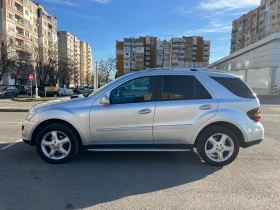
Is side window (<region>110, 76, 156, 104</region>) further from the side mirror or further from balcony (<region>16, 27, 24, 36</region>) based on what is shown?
balcony (<region>16, 27, 24, 36</region>)

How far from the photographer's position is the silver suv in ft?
14.2

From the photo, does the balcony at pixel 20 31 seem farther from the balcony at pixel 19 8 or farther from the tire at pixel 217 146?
the tire at pixel 217 146

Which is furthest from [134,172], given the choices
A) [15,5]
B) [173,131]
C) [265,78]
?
[15,5]

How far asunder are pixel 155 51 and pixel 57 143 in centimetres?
11158

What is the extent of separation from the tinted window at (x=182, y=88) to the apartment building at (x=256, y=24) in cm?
6737

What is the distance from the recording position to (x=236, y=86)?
15.0ft

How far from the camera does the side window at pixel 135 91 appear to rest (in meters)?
4.42

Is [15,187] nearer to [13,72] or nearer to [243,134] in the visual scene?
[243,134]

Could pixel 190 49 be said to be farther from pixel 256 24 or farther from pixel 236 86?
pixel 236 86

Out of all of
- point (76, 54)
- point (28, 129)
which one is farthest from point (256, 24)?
point (28, 129)

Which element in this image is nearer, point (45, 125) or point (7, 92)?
point (45, 125)

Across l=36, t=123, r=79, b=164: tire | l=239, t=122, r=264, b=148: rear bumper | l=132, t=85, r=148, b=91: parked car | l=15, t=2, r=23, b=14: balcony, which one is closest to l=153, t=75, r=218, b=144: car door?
l=132, t=85, r=148, b=91: parked car

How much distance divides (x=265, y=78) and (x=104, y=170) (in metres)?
29.7

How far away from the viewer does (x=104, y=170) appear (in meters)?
4.25
